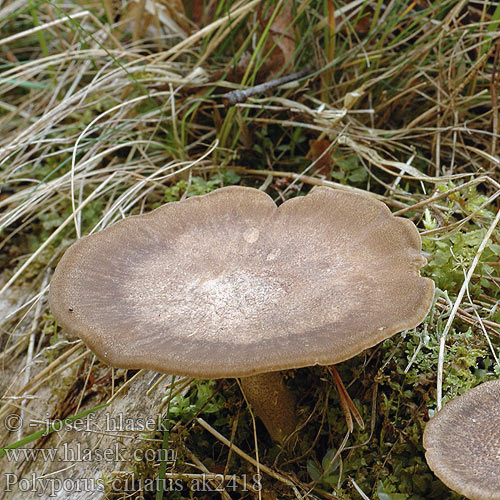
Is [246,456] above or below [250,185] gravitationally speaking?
below

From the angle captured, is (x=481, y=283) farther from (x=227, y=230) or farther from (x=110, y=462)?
(x=110, y=462)

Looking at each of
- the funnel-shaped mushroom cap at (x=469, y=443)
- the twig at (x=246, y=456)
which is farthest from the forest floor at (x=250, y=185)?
the funnel-shaped mushroom cap at (x=469, y=443)

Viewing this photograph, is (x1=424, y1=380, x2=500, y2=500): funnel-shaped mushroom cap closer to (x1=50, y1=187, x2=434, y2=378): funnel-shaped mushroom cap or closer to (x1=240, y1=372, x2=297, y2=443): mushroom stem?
(x1=50, y1=187, x2=434, y2=378): funnel-shaped mushroom cap

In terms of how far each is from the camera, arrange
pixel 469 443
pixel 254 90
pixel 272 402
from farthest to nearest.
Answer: pixel 254 90 < pixel 272 402 < pixel 469 443

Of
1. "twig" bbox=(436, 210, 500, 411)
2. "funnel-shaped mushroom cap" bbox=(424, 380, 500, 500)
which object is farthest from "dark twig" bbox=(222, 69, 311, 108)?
"funnel-shaped mushroom cap" bbox=(424, 380, 500, 500)

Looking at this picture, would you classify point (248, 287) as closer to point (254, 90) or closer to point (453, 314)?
point (453, 314)

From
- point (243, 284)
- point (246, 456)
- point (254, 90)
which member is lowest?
point (246, 456)

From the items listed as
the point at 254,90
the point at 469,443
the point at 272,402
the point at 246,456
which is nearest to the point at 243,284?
the point at 272,402
